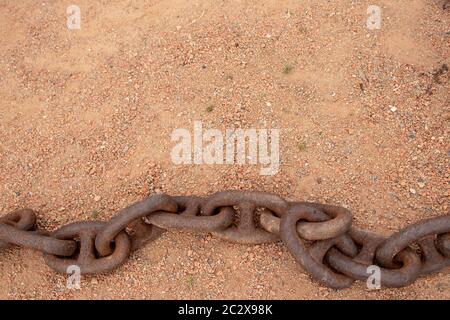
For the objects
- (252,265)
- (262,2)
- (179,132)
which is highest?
(262,2)

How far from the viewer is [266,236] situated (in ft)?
10.5

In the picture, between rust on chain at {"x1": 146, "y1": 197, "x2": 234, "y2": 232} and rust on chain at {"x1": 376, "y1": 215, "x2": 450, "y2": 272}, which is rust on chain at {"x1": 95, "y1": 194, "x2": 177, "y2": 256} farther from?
rust on chain at {"x1": 376, "y1": 215, "x2": 450, "y2": 272}

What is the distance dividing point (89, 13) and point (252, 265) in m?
2.76

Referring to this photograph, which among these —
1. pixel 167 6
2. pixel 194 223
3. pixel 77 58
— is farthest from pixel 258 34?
pixel 194 223

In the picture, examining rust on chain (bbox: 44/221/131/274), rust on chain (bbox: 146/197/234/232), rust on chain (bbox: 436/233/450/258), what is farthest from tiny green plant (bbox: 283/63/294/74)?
rust on chain (bbox: 44/221/131/274)

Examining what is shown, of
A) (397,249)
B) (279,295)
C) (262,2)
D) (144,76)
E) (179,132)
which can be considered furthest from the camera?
(262,2)

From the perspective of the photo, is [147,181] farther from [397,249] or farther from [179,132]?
[397,249]

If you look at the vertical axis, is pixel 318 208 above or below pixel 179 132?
below

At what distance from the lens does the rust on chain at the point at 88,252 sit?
3.19 m

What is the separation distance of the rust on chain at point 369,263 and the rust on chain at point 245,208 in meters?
0.42

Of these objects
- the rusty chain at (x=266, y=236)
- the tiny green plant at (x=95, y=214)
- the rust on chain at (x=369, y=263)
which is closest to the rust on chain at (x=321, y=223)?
the rusty chain at (x=266, y=236)

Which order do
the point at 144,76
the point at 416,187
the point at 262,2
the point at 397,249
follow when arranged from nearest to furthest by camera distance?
the point at 397,249 → the point at 416,187 → the point at 144,76 → the point at 262,2

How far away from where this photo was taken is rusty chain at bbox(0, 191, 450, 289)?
2.97 meters

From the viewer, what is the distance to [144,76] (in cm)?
404
